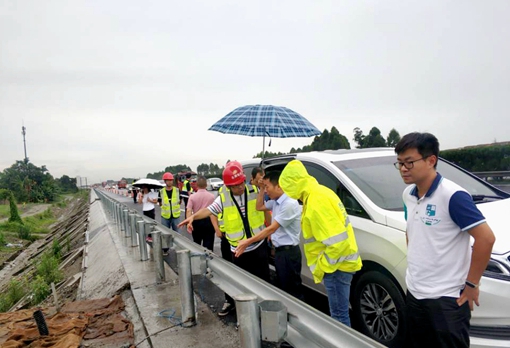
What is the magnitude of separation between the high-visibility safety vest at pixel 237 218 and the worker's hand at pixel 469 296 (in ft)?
7.83

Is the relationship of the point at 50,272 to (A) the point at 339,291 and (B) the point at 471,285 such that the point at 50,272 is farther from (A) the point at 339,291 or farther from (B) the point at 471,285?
(B) the point at 471,285

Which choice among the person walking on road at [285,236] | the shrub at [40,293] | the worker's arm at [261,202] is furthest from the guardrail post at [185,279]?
the shrub at [40,293]

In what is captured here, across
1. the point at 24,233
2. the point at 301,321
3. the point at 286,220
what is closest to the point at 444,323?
the point at 301,321

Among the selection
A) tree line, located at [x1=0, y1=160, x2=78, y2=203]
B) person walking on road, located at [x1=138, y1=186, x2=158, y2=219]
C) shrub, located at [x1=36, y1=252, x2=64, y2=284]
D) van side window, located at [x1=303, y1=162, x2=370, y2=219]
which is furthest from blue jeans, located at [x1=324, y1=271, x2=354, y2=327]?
tree line, located at [x1=0, y1=160, x2=78, y2=203]

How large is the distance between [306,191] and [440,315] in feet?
4.88

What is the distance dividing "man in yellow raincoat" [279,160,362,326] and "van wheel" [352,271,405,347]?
1.44ft

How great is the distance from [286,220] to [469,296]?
187 cm

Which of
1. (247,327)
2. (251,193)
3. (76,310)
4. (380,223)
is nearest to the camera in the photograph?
(247,327)

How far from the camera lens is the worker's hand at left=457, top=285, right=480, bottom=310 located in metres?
2.07

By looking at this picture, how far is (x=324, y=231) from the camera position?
121 inches

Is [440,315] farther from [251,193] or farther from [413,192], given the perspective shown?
[251,193]

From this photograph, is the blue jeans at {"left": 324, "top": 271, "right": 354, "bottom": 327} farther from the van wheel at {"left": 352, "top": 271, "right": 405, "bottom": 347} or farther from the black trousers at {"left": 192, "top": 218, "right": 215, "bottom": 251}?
the black trousers at {"left": 192, "top": 218, "right": 215, "bottom": 251}

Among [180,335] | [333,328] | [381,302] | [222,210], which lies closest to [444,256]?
[333,328]

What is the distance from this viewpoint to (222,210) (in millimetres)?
4406
